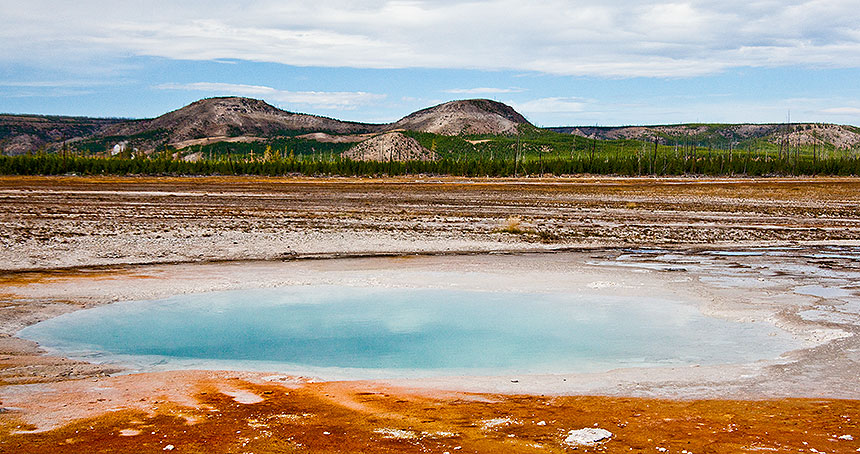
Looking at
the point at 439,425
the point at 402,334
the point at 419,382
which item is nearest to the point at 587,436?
the point at 439,425

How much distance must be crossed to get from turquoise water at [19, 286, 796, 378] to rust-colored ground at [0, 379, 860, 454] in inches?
77.7

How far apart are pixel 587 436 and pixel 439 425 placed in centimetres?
173

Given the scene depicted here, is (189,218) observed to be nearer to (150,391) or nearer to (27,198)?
(27,198)

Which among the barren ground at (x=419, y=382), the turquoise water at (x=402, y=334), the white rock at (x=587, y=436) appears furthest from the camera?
the turquoise water at (x=402, y=334)

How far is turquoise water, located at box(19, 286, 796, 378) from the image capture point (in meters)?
12.5

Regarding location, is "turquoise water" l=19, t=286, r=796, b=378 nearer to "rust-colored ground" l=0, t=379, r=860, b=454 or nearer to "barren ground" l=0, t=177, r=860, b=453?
"barren ground" l=0, t=177, r=860, b=453

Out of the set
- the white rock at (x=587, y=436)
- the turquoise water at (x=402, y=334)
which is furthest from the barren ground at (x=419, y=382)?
the turquoise water at (x=402, y=334)

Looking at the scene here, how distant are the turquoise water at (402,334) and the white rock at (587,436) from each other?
330cm

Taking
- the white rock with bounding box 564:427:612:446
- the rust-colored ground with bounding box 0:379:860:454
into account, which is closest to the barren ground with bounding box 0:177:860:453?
the rust-colored ground with bounding box 0:379:860:454

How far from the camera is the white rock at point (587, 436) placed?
27.0 ft

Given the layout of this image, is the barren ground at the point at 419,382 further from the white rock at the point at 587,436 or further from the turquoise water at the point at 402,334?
the turquoise water at the point at 402,334

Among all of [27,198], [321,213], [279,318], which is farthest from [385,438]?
[27,198]

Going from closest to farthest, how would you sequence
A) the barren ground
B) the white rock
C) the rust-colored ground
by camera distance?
the rust-colored ground
the white rock
the barren ground

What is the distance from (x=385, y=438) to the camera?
8.38 meters
